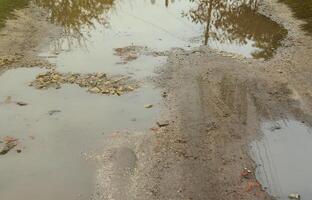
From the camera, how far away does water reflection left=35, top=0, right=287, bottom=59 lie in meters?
17.2

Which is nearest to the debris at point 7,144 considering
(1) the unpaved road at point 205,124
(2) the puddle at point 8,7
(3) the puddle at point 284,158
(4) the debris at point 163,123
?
(1) the unpaved road at point 205,124

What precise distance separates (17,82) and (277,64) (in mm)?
9125

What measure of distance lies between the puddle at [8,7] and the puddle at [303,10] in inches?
519

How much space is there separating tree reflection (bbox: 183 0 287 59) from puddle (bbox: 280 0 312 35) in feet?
4.08

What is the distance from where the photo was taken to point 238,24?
18.9m

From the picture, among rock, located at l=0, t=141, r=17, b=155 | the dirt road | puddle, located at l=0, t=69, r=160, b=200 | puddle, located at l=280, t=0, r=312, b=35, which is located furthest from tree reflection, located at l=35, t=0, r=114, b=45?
puddle, located at l=280, t=0, r=312, b=35

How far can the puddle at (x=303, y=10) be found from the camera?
18606mm

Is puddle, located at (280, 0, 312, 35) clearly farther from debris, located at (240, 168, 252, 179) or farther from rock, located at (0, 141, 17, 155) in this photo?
rock, located at (0, 141, 17, 155)

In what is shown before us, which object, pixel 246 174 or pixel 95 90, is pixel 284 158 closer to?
pixel 246 174

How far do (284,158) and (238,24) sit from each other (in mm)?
10118

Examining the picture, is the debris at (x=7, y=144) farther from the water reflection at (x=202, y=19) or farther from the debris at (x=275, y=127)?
the water reflection at (x=202, y=19)

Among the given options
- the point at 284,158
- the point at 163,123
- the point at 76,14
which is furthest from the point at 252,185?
the point at 76,14

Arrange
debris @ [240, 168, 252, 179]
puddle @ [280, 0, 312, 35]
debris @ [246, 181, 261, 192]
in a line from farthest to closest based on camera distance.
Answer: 1. puddle @ [280, 0, 312, 35]
2. debris @ [240, 168, 252, 179]
3. debris @ [246, 181, 261, 192]

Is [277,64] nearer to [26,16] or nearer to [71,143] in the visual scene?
[71,143]
